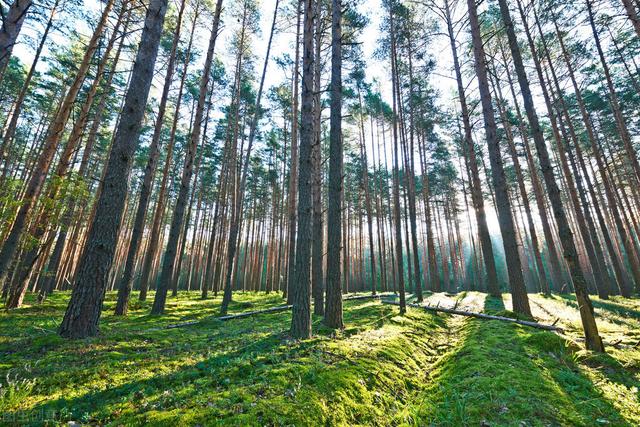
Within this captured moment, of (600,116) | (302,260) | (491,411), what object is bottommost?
(491,411)

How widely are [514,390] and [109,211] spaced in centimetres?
733

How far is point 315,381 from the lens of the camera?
341 cm

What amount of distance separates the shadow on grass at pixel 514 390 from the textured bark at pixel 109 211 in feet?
19.3

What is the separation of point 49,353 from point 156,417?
316 cm

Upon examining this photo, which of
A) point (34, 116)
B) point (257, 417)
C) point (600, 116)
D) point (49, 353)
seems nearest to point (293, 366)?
point (257, 417)

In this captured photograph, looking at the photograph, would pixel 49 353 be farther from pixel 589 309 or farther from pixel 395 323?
pixel 589 309

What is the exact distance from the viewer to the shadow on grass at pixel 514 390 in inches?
116

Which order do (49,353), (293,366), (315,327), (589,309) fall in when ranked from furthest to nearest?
1. (315,327)
2. (589,309)
3. (49,353)
4. (293,366)

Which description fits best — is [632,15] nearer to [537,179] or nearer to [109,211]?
[537,179]

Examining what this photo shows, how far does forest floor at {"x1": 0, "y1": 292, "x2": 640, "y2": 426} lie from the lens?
266cm

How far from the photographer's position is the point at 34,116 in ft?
71.5

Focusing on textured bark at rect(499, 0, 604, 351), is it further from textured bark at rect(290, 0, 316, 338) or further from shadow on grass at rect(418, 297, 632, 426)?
textured bark at rect(290, 0, 316, 338)

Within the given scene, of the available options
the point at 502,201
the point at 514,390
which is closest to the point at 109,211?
the point at 514,390

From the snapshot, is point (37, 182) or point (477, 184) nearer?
point (37, 182)
